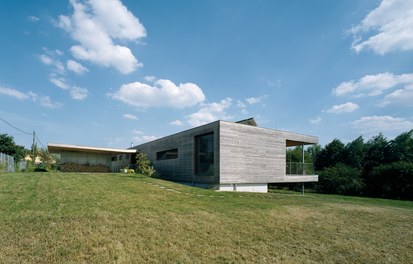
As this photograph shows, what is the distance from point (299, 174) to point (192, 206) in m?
13.6

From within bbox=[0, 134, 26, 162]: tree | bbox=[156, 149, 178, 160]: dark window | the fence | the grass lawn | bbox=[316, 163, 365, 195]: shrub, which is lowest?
bbox=[316, 163, 365, 195]: shrub

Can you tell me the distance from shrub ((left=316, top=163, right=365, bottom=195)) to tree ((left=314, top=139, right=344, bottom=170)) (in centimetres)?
1213

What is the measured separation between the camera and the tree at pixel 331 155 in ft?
125

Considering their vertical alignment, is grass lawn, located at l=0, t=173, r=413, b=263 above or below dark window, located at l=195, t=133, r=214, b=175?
below

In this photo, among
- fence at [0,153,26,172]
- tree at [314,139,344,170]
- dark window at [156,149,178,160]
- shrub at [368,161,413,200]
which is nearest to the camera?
dark window at [156,149,178,160]

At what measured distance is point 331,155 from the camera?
128 feet

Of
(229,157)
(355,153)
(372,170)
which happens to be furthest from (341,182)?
(229,157)

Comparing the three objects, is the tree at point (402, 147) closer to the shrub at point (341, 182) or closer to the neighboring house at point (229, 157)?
the shrub at point (341, 182)

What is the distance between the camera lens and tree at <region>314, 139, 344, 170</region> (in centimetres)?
3806

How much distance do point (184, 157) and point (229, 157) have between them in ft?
12.1

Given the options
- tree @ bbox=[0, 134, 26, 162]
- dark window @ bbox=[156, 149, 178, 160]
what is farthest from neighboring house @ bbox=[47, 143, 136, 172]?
tree @ bbox=[0, 134, 26, 162]

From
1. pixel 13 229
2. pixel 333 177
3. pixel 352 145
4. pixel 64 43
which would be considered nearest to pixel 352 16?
pixel 64 43

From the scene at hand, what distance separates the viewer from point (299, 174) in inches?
728

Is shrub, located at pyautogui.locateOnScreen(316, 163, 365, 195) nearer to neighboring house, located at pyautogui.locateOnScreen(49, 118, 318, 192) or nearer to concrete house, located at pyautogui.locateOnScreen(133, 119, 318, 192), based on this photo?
neighboring house, located at pyautogui.locateOnScreen(49, 118, 318, 192)
